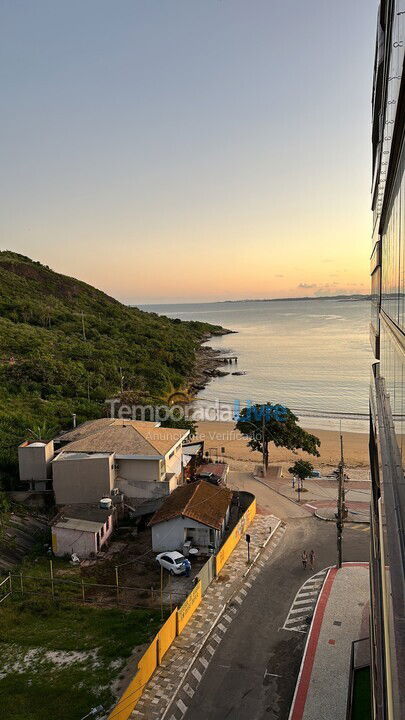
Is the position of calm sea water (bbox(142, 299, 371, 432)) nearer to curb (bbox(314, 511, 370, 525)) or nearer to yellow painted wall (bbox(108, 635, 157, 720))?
curb (bbox(314, 511, 370, 525))

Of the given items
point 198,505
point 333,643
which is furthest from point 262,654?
point 198,505

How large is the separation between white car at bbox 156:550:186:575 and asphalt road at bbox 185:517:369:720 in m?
2.54

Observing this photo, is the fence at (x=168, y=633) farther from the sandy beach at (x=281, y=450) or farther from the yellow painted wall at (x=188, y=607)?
the sandy beach at (x=281, y=450)

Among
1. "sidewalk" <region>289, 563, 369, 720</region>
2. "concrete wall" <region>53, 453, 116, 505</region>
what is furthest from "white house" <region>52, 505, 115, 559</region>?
"sidewalk" <region>289, 563, 369, 720</region>

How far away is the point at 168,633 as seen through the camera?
561 inches

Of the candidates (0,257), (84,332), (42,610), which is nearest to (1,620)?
(42,610)

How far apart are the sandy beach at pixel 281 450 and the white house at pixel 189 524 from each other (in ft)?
39.4

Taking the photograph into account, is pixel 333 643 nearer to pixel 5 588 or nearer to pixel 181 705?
pixel 181 705

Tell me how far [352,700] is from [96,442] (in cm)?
1587

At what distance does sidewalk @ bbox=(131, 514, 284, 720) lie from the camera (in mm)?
12406

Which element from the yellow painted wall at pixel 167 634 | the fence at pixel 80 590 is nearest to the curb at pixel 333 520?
the fence at pixel 80 590

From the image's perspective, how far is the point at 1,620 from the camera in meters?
15.2

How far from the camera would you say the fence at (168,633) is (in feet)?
38.8

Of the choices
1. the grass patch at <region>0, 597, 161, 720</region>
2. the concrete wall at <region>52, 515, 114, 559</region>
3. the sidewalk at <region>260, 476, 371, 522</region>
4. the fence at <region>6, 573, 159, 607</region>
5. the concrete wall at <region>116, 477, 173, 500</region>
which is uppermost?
the concrete wall at <region>116, 477, 173, 500</region>
